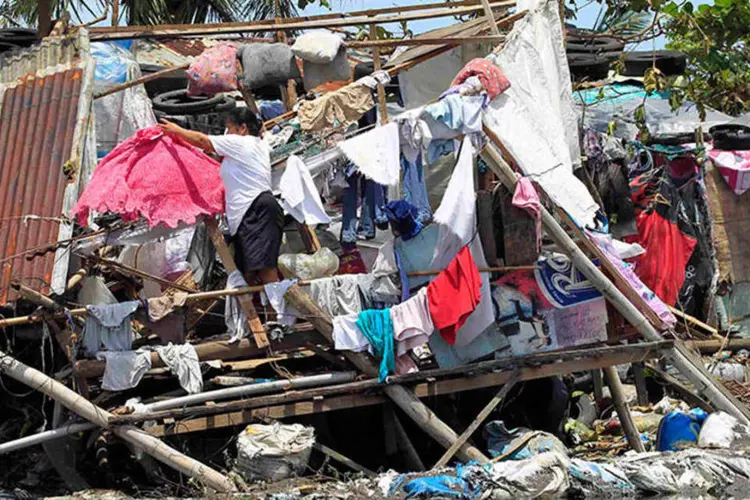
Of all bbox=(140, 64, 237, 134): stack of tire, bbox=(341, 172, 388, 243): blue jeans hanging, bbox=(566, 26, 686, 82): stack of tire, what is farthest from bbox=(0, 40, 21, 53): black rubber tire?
bbox=(566, 26, 686, 82): stack of tire

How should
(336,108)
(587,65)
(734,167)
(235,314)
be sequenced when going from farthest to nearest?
1. (734,167)
2. (587,65)
3. (336,108)
4. (235,314)

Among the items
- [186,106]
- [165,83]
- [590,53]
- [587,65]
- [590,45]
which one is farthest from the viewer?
[165,83]

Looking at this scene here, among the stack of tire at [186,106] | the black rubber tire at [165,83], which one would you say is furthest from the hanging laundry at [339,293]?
the black rubber tire at [165,83]

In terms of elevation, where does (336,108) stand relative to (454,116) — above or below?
above

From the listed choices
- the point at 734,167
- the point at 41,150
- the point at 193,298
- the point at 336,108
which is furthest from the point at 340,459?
the point at 734,167

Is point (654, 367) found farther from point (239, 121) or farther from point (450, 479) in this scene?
point (239, 121)

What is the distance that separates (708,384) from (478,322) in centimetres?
205

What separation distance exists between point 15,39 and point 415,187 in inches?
187

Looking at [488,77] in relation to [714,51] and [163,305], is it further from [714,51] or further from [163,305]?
[714,51]

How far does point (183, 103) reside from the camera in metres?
13.2

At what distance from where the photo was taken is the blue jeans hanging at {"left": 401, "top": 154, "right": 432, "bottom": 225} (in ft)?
34.7

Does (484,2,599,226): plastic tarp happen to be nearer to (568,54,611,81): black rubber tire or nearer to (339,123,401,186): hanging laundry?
(339,123,401,186): hanging laundry

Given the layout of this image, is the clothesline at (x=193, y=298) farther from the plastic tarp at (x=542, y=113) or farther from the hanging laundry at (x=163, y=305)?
the plastic tarp at (x=542, y=113)

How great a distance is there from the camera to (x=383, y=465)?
11.2 meters
